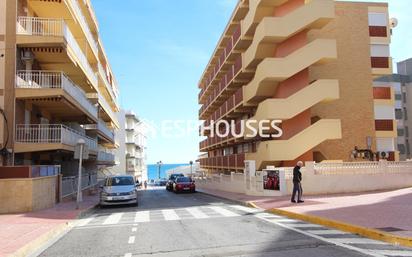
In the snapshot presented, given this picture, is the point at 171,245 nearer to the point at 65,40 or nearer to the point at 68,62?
the point at 65,40

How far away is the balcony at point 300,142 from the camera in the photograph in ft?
93.5

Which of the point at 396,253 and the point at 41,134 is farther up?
the point at 41,134

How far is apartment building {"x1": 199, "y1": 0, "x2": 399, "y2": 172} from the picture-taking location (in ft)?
95.4

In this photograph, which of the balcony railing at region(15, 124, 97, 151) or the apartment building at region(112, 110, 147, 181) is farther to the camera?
the apartment building at region(112, 110, 147, 181)

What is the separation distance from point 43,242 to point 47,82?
693 inches

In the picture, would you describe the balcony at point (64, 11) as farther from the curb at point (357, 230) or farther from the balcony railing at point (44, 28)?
the curb at point (357, 230)

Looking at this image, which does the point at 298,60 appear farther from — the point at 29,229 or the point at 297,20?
the point at 29,229

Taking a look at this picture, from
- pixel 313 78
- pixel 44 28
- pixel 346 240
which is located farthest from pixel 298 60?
pixel 346 240

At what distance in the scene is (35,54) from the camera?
86.7ft

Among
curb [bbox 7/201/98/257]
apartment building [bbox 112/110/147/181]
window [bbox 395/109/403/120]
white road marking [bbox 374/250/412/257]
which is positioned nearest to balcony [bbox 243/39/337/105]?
curb [bbox 7/201/98/257]

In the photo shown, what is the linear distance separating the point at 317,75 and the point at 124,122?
6442 cm

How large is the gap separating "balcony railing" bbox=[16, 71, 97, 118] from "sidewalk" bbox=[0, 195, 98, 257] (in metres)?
8.38

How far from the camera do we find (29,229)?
1332cm

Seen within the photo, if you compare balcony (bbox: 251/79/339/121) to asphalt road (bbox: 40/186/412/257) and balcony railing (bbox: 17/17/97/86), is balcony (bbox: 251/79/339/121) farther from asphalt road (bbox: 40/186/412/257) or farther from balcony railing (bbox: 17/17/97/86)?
asphalt road (bbox: 40/186/412/257)
